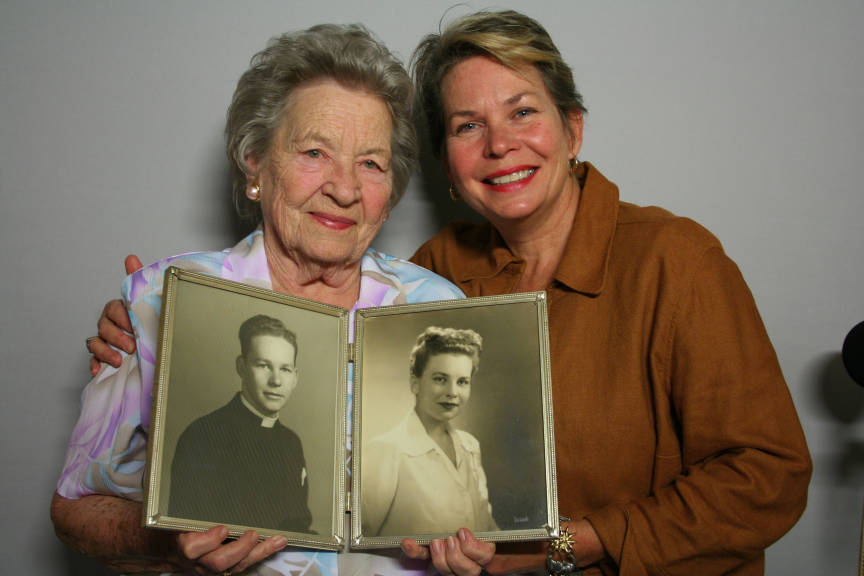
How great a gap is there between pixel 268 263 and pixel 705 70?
1608mm

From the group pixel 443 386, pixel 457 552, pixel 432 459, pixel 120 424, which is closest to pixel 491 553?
pixel 457 552

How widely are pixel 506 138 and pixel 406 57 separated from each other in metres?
0.70

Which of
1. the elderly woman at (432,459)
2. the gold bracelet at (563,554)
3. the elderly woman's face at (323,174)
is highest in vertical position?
the elderly woman's face at (323,174)

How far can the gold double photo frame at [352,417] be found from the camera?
1.34 metres

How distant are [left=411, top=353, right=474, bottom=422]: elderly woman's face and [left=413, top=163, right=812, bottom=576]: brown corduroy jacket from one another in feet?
1.17

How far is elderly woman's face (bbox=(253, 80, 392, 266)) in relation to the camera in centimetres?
171

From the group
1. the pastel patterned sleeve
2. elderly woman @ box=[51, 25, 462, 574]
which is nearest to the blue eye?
elderly woman @ box=[51, 25, 462, 574]

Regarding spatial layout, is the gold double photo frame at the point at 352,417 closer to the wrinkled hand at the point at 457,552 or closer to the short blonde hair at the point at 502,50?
the wrinkled hand at the point at 457,552

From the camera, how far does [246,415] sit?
1.39 metres

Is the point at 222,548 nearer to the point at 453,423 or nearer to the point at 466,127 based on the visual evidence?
the point at 453,423

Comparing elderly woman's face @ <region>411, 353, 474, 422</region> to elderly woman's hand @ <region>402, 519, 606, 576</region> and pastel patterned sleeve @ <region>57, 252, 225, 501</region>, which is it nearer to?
elderly woman's hand @ <region>402, 519, 606, 576</region>

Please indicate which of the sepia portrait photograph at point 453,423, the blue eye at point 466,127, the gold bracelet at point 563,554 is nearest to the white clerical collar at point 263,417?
the sepia portrait photograph at point 453,423

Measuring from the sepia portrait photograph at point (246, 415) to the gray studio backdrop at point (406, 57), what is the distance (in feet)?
3.37

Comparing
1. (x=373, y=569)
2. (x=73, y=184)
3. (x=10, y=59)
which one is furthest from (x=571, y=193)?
(x=10, y=59)
